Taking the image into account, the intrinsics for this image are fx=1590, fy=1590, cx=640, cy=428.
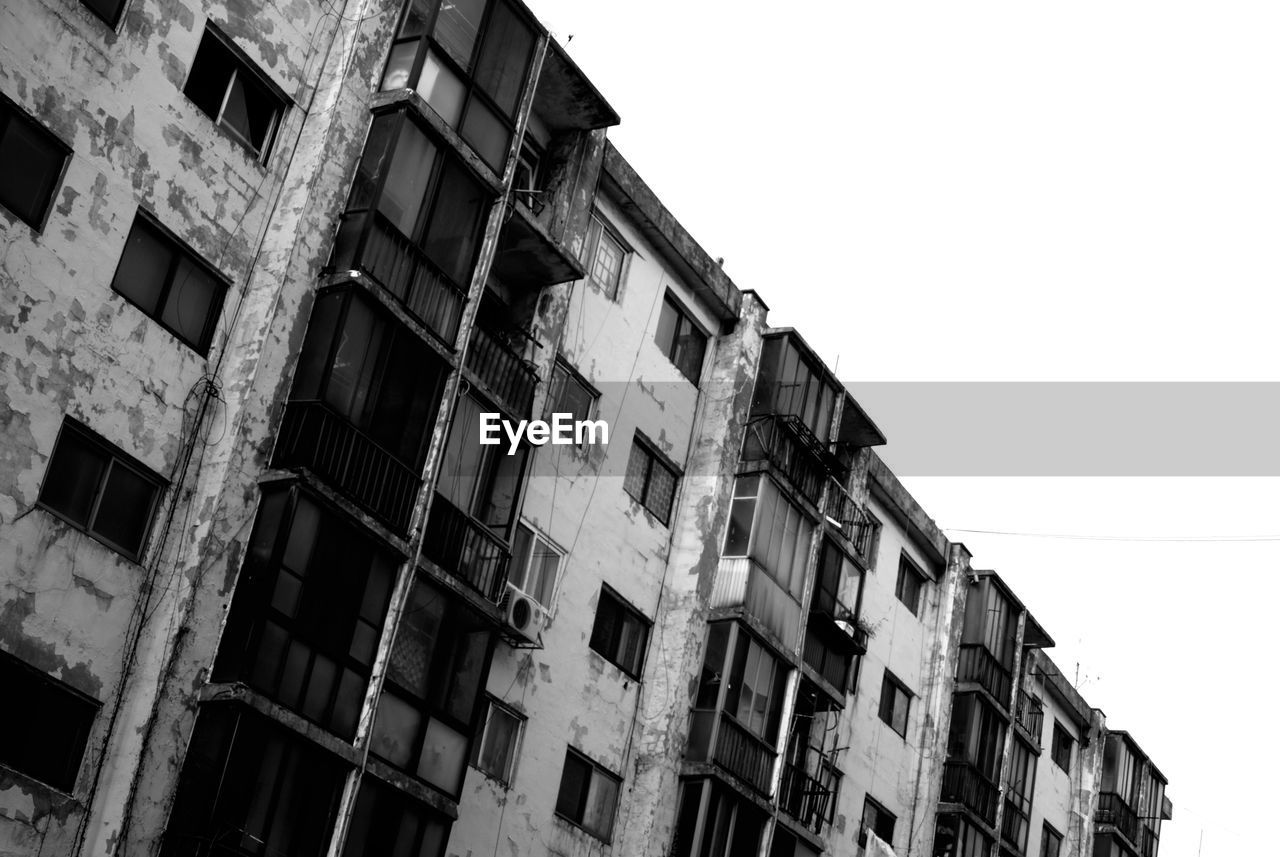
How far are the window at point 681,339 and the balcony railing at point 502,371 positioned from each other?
17.8 ft

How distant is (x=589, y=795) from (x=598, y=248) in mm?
10330

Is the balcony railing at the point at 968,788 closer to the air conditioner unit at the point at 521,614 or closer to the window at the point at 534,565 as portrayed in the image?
the window at the point at 534,565

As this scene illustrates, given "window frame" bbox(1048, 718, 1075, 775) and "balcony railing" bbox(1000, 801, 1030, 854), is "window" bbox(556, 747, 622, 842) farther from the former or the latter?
"window frame" bbox(1048, 718, 1075, 775)

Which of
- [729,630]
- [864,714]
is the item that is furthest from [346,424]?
[864,714]

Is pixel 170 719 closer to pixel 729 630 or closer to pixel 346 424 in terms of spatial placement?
pixel 346 424

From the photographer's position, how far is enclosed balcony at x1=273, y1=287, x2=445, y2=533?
22.5 m

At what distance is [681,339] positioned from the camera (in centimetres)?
3331

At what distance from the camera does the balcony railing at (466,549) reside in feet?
81.8

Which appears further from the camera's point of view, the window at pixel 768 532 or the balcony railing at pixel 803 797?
the balcony railing at pixel 803 797

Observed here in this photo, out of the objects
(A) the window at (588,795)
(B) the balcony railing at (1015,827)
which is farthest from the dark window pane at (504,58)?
(B) the balcony railing at (1015,827)

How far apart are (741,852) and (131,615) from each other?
1469 cm

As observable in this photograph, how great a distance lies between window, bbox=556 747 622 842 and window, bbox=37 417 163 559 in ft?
32.8

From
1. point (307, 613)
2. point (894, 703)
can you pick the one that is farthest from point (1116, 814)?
point (307, 613)

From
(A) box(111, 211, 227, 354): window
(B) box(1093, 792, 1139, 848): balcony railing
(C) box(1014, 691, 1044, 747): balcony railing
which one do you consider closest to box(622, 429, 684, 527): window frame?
(A) box(111, 211, 227, 354): window
